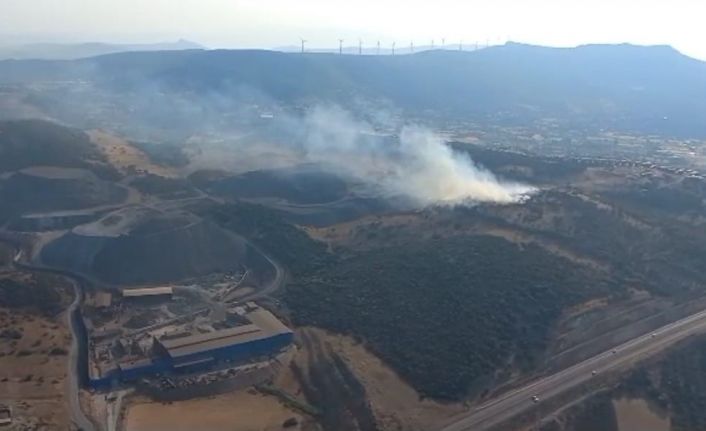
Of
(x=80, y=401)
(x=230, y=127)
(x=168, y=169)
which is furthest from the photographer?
(x=230, y=127)

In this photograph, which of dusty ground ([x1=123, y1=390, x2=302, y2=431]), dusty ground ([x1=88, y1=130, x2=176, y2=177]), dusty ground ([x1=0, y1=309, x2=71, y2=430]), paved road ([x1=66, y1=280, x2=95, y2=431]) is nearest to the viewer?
paved road ([x1=66, y1=280, x2=95, y2=431])

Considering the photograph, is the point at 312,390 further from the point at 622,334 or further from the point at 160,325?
the point at 622,334

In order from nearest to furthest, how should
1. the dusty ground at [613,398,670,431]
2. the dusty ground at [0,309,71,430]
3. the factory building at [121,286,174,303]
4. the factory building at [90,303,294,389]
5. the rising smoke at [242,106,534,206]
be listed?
1. the dusty ground at [0,309,71,430]
2. the dusty ground at [613,398,670,431]
3. the factory building at [90,303,294,389]
4. the factory building at [121,286,174,303]
5. the rising smoke at [242,106,534,206]

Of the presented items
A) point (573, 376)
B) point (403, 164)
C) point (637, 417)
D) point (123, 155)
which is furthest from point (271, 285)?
point (123, 155)

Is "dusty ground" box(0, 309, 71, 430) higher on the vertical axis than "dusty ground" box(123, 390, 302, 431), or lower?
higher

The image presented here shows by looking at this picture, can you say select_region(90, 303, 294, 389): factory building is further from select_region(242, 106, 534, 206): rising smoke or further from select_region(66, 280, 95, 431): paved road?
select_region(242, 106, 534, 206): rising smoke

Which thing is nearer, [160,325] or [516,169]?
[160,325]

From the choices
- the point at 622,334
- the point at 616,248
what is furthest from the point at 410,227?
the point at 622,334

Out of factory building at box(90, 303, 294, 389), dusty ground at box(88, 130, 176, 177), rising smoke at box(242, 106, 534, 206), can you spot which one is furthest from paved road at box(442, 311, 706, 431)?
dusty ground at box(88, 130, 176, 177)
